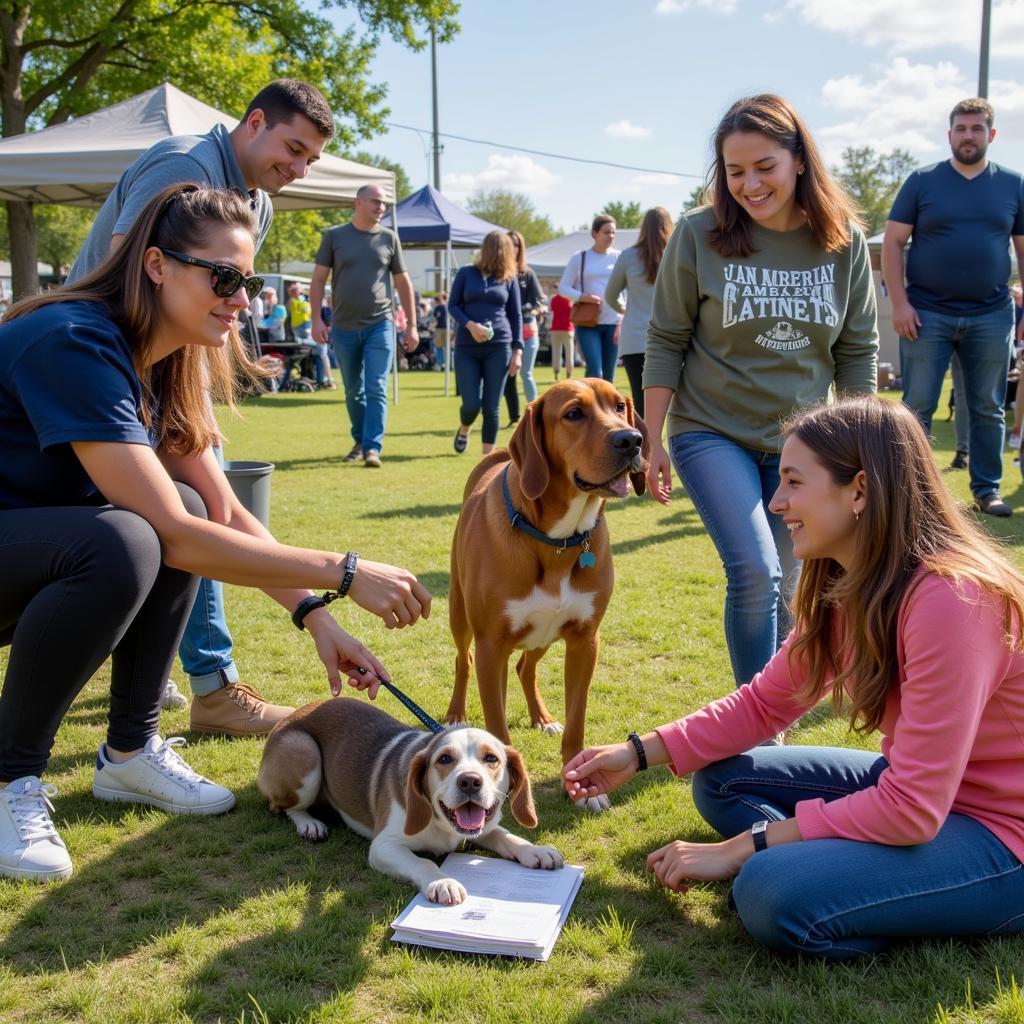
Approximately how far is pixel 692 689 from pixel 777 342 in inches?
69.1

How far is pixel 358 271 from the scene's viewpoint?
1090cm

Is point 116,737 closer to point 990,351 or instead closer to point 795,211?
point 795,211

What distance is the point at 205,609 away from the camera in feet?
14.2

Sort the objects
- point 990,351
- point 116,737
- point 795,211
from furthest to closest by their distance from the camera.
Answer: point 990,351, point 795,211, point 116,737

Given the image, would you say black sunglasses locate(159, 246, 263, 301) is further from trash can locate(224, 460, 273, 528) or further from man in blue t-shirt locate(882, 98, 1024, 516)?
man in blue t-shirt locate(882, 98, 1024, 516)

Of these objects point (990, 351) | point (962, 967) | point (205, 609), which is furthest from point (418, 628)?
point (990, 351)

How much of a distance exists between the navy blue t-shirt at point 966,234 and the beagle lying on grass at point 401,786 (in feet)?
20.5

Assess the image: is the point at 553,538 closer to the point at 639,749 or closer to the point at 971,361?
the point at 639,749

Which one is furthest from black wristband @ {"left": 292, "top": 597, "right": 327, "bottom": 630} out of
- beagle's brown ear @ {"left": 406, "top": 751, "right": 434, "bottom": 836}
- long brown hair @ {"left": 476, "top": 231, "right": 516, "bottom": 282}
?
long brown hair @ {"left": 476, "top": 231, "right": 516, "bottom": 282}

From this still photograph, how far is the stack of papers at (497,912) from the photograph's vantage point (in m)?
2.67

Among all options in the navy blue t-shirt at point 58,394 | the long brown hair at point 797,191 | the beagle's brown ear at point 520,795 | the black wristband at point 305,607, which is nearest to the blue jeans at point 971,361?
the long brown hair at point 797,191

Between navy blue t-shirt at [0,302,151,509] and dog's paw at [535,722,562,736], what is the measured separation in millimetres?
2210

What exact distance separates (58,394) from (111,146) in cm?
1012

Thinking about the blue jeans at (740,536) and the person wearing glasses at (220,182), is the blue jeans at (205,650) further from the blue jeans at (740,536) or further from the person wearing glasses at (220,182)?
the blue jeans at (740,536)
